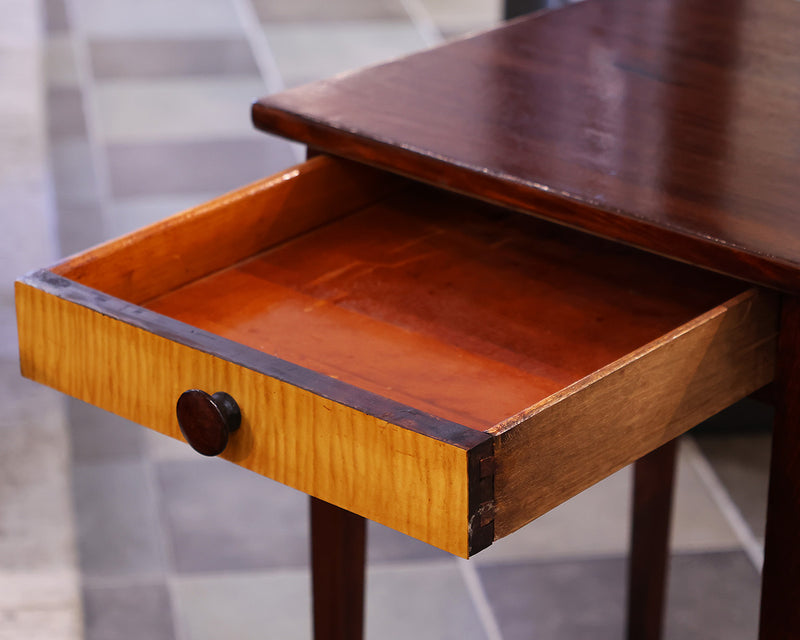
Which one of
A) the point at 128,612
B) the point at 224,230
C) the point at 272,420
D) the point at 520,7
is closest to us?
the point at 272,420

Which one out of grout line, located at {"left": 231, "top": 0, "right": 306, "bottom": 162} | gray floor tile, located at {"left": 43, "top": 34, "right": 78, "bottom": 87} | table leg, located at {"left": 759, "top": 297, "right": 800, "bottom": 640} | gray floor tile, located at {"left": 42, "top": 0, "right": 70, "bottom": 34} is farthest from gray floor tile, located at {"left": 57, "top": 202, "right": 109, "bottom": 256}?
table leg, located at {"left": 759, "top": 297, "right": 800, "bottom": 640}

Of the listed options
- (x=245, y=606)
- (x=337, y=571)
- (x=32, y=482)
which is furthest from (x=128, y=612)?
(x=337, y=571)

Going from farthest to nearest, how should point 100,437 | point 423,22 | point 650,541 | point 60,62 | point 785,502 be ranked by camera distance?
1. point 423,22
2. point 60,62
3. point 100,437
4. point 650,541
5. point 785,502

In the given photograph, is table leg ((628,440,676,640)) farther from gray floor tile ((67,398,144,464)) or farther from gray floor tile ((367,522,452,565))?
gray floor tile ((67,398,144,464))

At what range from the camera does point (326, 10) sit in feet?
12.3

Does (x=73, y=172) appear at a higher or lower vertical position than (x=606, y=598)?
higher

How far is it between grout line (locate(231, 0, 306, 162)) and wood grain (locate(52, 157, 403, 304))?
1.70m

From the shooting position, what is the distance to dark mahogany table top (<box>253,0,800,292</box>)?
2.66 feet

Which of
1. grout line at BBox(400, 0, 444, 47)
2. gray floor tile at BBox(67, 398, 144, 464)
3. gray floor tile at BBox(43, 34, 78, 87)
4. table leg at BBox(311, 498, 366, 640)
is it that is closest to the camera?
table leg at BBox(311, 498, 366, 640)

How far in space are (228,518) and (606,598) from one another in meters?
0.50

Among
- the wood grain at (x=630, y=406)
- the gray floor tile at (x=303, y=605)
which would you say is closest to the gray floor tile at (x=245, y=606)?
the gray floor tile at (x=303, y=605)

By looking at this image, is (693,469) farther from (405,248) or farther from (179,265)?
(179,265)

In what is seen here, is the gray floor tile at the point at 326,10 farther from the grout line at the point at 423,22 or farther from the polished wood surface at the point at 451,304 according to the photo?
the polished wood surface at the point at 451,304

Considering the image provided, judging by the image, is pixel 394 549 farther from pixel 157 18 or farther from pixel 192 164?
pixel 157 18
